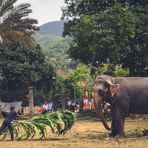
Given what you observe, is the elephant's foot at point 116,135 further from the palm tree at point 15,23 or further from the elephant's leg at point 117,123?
the palm tree at point 15,23

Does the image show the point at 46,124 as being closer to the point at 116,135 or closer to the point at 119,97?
the point at 116,135

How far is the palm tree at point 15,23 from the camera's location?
108ft

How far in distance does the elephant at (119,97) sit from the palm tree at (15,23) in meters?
14.4

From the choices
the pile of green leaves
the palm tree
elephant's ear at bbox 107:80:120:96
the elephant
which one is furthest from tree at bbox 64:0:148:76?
the pile of green leaves

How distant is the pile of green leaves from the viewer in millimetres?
19000

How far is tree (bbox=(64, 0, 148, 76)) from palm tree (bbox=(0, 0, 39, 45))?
3324 millimetres

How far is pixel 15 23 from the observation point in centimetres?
3375

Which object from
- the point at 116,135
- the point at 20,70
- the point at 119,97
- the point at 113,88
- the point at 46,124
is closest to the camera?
the point at 46,124

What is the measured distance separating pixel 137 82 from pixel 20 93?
85.7 feet

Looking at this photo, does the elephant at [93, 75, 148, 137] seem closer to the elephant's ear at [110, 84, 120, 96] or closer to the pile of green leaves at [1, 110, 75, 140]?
the elephant's ear at [110, 84, 120, 96]

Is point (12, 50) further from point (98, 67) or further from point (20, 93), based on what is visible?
point (98, 67)

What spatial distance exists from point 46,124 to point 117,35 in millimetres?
16288

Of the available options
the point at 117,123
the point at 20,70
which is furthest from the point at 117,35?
the point at 117,123

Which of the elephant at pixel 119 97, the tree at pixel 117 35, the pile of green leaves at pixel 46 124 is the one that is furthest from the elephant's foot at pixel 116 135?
the tree at pixel 117 35
